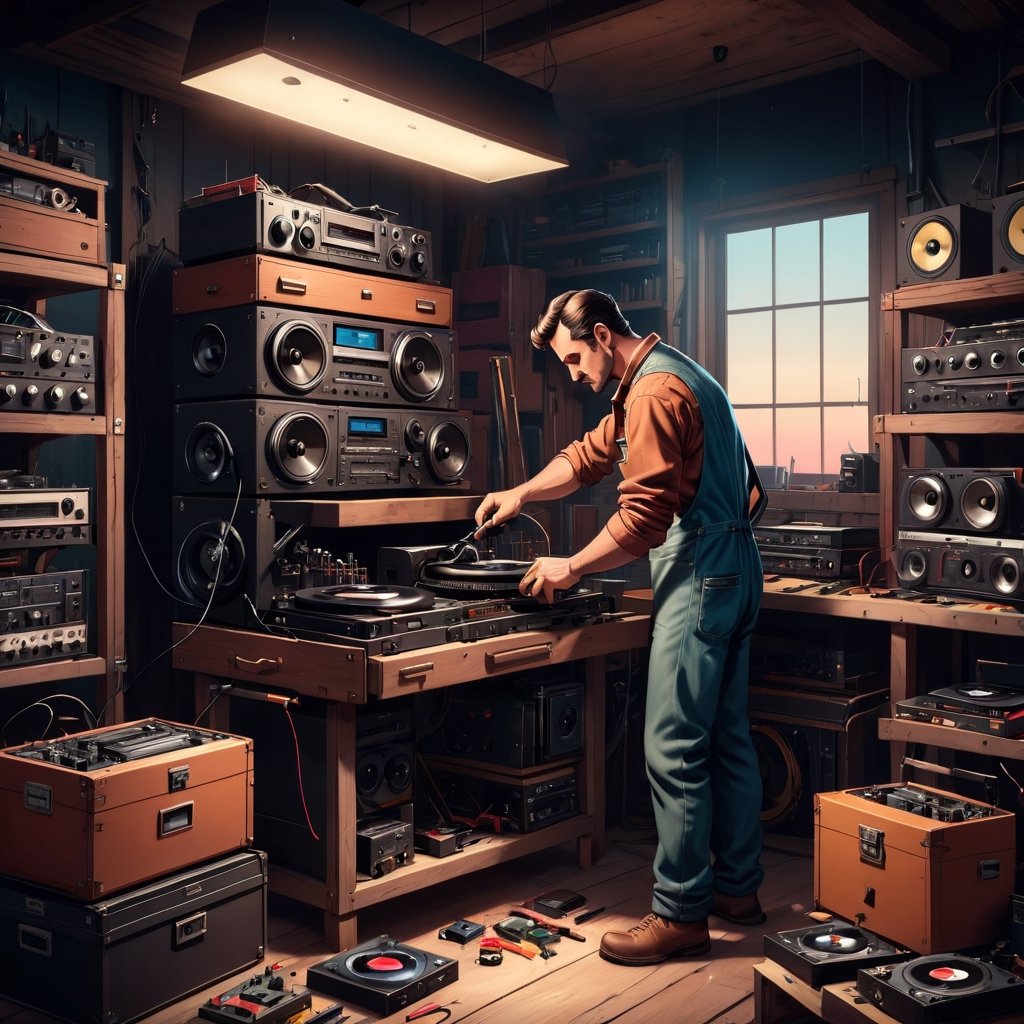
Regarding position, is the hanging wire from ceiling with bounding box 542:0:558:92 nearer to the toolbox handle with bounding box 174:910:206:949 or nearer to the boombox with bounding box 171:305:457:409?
the boombox with bounding box 171:305:457:409

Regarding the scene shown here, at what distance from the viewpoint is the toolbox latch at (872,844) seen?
2.68 m

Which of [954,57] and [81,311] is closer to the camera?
[81,311]

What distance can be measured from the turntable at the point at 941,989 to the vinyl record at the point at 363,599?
1.30m

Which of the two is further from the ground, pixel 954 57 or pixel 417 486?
pixel 954 57

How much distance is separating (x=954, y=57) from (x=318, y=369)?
2.47 metres

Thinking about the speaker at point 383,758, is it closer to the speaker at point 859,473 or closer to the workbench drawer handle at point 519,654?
the workbench drawer handle at point 519,654

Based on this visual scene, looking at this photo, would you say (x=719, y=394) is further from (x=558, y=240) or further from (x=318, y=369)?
(x=558, y=240)

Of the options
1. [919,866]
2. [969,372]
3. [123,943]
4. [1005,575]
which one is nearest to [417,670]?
[123,943]

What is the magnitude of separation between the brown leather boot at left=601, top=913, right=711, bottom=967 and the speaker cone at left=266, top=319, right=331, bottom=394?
5.37 ft

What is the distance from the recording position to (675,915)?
9.20 feet

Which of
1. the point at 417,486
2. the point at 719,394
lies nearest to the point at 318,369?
the point at 417,486

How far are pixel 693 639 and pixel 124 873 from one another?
139 centimetres

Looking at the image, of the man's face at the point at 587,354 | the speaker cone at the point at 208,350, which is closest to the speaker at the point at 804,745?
the man's face at the point at 587,354

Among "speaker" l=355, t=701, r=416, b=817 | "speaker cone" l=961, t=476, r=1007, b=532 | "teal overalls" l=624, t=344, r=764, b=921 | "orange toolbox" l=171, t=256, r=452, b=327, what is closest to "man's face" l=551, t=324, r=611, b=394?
"teal overalls" l=624, t=344, r=764, b=921
